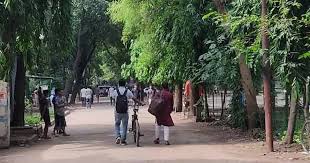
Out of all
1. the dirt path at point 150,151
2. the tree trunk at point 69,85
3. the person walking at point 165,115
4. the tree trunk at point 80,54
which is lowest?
the dirt path at point 150,151

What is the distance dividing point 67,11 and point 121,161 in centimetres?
794

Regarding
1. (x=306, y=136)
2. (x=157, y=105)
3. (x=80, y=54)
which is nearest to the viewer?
(x=306, y=136)

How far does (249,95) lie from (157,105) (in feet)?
12.1

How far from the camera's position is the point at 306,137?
13047mm

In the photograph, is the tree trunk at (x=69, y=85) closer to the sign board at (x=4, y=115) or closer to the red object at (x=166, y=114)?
the sign board at (x=4, y=115)

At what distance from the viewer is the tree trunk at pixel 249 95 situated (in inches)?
689

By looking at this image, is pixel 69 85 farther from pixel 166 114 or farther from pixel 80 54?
pixel 166 114

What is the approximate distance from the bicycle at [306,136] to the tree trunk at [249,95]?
181 inches

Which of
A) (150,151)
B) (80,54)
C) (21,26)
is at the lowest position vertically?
(150,151)

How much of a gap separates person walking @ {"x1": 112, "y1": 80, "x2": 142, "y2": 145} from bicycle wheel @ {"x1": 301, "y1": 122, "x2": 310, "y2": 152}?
4.90 metres

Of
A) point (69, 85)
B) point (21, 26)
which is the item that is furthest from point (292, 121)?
point (69, 85)

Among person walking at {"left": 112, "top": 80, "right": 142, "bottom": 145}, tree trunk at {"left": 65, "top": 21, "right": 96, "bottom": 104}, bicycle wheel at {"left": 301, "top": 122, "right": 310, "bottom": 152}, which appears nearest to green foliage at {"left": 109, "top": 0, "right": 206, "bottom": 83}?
person walking at {"left": 112, "top": 80, "right": 142, "bottom": 145}

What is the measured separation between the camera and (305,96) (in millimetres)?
13328

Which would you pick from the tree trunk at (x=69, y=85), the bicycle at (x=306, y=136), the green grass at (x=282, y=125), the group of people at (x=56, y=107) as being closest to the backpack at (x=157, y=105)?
the green grass at (x=282, y=125)
